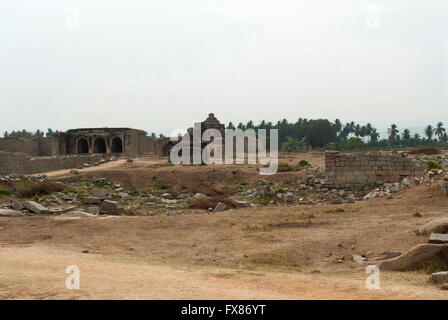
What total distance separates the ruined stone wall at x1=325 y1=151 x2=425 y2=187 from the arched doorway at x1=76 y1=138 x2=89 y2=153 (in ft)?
102

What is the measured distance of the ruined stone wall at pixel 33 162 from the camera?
23.0m

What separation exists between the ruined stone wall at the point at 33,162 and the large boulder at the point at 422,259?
20847 millimetres

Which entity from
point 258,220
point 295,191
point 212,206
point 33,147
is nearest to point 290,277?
point 258,220

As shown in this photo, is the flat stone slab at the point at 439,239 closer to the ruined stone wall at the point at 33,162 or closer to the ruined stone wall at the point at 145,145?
the ruined stone wall at the point at 33,162

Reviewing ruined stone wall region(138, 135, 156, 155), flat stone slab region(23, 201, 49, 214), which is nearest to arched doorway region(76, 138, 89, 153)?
ruined stone wall region(138, 135, 156, 155)

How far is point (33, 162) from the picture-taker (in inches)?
1062

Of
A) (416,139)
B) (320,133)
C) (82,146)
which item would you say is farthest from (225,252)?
(416,139)

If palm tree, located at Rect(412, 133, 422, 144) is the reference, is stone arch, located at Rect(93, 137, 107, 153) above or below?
below

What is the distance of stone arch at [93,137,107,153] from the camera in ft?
145

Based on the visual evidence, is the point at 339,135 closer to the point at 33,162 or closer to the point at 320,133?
the point at 320,133

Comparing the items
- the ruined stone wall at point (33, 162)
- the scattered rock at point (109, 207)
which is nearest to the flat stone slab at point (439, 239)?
the scattered rock at point (109, 207)

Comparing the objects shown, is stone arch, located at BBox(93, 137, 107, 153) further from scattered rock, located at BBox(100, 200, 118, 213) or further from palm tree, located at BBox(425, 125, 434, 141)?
palm tree, located at BBox(425, 125, 434, 141)

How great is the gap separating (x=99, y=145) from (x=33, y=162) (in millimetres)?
18407
